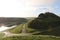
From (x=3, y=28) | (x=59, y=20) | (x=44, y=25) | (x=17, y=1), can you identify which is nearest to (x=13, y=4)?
(x=17, y=1)

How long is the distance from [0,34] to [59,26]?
81cm

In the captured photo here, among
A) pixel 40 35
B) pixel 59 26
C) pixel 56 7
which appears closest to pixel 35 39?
pixel 40 35

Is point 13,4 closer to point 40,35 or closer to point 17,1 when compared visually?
point 17,1

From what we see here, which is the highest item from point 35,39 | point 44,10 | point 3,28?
point 44,10

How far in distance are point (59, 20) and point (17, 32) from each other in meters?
0.59

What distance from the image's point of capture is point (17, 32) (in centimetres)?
211

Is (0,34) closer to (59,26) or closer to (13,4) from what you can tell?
(13,4)

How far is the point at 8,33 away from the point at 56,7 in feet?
2.44

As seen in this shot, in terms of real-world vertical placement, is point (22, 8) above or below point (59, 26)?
above

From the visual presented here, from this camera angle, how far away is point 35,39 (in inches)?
82.0

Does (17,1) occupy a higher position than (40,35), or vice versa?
(17,1)

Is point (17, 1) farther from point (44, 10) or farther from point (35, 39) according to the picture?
point (35, 39)

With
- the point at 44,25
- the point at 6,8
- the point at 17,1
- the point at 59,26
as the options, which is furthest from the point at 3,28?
the point at 59,26

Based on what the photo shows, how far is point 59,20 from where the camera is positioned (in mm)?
2127
